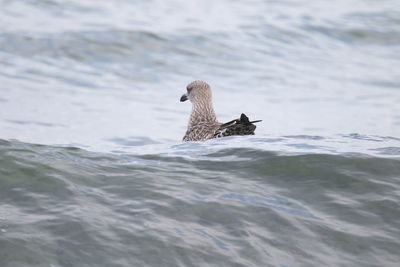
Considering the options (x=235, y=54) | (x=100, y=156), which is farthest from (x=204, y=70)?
(x=100, y=156)

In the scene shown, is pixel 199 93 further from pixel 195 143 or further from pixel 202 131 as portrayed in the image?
pixel 195 143

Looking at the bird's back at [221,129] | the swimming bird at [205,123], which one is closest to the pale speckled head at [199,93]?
the swimming bird at [205,123]

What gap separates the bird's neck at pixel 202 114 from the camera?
9.99 m

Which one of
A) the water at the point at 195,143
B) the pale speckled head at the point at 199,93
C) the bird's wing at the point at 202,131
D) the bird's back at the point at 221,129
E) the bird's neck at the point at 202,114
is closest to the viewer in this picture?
the water at the point at 195,143

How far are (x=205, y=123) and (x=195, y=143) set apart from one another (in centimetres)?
150

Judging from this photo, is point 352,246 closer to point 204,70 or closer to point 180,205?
point 180,205

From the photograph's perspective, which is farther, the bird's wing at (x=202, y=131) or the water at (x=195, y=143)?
the bird's wing at (x=202, y=131)

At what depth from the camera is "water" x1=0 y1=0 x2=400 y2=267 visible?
474 centimetres

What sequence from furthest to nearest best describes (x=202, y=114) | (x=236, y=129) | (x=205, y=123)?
1. (x=202, y=114)
2. (x=205, y=123)
3. (x=236, y=129)

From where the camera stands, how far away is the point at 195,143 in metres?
7.64

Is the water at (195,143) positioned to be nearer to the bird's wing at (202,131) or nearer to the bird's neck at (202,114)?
the bird's wing at (202,131)

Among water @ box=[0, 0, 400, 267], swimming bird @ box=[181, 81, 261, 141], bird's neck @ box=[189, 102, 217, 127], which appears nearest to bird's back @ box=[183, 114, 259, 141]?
swimming bird @ box=[181, 81, 261, 141]

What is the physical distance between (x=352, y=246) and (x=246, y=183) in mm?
1184

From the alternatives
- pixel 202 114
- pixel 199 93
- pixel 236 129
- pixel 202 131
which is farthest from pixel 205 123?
pixel 199 93
